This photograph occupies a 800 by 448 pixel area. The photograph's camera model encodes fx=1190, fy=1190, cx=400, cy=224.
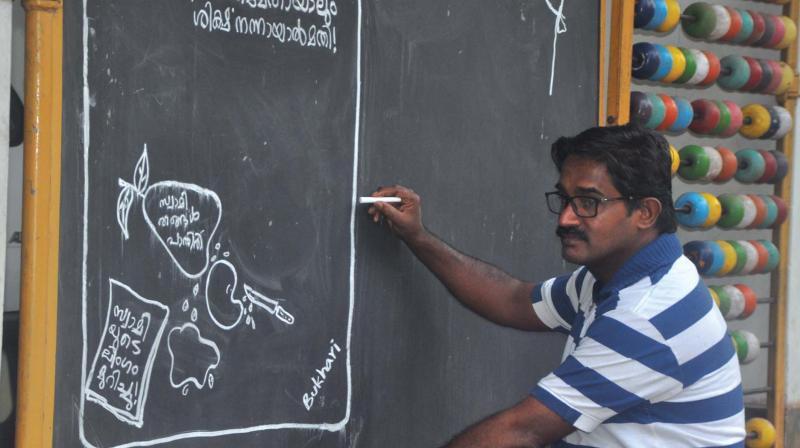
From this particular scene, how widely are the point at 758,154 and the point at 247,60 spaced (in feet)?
8.82

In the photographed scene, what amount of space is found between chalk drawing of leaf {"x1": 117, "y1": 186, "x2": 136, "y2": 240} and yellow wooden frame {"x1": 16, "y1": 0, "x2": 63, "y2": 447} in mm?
141

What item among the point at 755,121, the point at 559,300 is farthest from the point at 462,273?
the point at 755,121

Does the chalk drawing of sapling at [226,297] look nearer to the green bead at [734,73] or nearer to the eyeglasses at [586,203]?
the eyeglasses at [586,203]

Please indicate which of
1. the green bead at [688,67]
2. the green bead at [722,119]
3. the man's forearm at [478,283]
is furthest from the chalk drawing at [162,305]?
the green bead at [722,119]

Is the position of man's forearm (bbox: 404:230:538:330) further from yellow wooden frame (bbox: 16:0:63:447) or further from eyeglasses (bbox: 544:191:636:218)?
yellow wooden frame (bbox: 16:0:63:447)

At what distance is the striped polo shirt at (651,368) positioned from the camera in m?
2.33

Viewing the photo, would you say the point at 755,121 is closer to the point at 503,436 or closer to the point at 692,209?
the point at 692,209

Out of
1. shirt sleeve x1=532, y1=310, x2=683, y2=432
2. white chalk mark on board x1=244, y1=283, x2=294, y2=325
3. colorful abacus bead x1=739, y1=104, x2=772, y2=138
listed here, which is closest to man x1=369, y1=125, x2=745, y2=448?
shirt sleeve x1=532, y1=310, x2=683, y2=432

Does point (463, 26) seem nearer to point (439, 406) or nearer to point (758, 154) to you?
point (439, 406)

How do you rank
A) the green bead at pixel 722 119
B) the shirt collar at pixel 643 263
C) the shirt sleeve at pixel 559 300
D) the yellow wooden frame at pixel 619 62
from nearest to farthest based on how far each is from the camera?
the shirt collar at pixel 643 263
the shirt sleeve at pixel 559 300
the yellow wooden frame at pixel 619 62
the green bead at pixel 722 119

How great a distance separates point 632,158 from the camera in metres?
2.48

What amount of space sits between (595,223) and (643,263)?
13 cm

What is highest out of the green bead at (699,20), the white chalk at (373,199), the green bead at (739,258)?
the green bead at (699,20)

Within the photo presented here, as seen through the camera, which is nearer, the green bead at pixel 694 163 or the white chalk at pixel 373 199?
the white chalk at pixel 373 199
